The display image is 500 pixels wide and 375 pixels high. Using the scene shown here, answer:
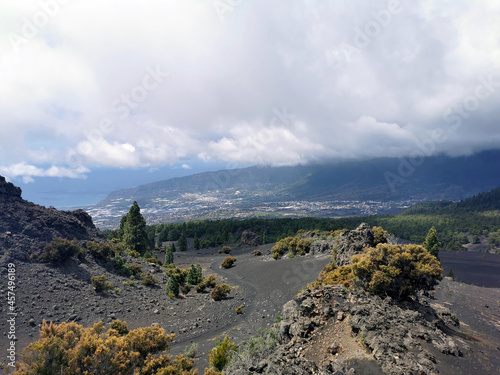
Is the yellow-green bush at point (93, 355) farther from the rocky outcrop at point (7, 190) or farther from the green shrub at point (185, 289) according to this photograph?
the rocky outcrop at point (7, 190)

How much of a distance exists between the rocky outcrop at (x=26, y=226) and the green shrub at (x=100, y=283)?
6.26 meters

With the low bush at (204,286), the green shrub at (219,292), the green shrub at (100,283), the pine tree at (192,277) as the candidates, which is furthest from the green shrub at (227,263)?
the green shrub at (100,283)

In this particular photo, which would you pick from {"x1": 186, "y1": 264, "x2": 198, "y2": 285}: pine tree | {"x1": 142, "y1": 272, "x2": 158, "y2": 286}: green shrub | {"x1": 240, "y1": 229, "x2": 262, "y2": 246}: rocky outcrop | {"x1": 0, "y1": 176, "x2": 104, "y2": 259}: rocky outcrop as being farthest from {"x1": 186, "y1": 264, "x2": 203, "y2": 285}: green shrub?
{"x1": 240, "y1": 229, "x2": 262, "y2": 246}: rocky outcrop

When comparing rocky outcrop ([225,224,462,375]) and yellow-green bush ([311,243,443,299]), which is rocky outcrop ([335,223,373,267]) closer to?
yellow-green bush ([311,243,443,299])

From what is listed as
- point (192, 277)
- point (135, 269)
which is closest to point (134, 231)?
point (135, 269)

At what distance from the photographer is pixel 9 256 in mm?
21438

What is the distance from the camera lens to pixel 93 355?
813cm

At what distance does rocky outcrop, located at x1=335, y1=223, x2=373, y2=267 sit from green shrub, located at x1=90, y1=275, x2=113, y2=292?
75.4 ft

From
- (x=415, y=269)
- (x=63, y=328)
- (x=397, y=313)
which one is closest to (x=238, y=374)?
(x=63, y=328)

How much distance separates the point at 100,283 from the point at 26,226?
1042 cm

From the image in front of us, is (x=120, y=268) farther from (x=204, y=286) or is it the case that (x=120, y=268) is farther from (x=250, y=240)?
(x=250, y=240)

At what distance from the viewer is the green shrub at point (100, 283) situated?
22.8m

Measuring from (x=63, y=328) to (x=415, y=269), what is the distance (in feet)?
57.2

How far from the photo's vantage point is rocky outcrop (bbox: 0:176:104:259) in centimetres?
2286
